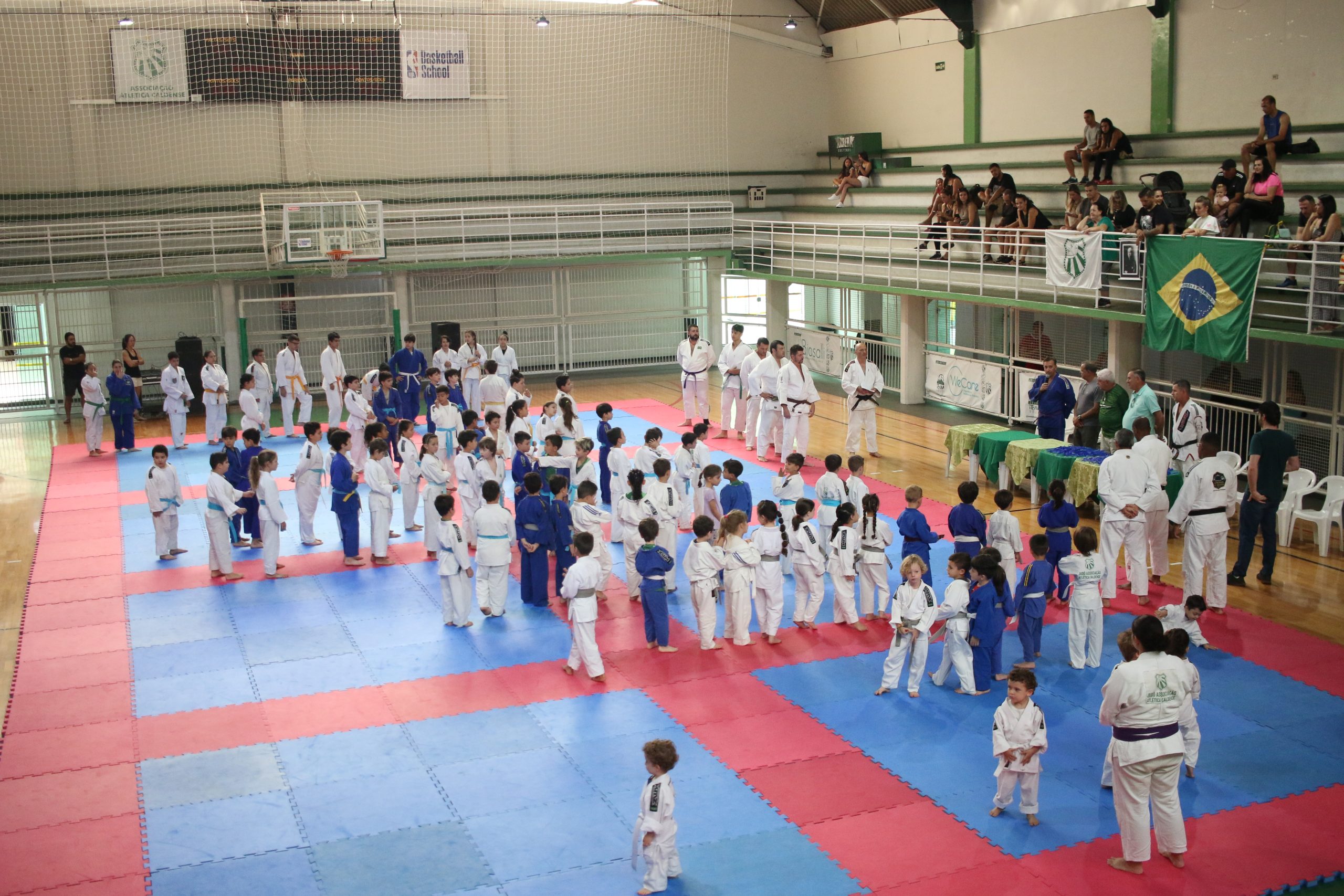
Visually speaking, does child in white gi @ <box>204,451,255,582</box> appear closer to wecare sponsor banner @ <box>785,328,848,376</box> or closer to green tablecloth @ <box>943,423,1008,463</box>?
green tablecloth @ <box>943,423,1008,463</box>

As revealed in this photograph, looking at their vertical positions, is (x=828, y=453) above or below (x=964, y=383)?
below

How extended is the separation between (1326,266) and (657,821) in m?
10.9

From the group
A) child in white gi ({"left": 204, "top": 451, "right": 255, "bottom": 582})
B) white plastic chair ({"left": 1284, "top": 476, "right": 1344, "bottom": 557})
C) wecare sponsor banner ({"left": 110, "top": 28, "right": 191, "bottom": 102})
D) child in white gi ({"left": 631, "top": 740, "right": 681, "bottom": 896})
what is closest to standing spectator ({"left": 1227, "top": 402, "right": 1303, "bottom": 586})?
white plastic chair ({"left": 1284, "top": 476, "right": 1344, "bottom": 557})

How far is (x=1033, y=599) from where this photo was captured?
33.1 ft

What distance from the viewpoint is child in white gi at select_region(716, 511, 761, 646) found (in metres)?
10.7

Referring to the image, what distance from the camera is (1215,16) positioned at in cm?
1903

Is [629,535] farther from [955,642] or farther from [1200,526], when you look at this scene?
[1200,526]

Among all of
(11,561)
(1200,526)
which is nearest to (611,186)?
(11,561)

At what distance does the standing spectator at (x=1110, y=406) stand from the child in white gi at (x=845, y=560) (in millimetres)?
5248

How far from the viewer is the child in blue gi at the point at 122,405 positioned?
18.9m

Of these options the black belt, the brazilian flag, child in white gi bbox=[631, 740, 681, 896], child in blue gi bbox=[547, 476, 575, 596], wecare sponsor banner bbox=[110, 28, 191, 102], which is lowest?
child in white gi bbox=[631, 740, 681, 896]

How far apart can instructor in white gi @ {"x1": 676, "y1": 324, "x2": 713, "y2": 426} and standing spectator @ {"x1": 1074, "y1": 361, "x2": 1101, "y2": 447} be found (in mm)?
6062

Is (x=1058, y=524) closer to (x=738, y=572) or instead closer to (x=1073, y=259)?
(x=738, y=572)

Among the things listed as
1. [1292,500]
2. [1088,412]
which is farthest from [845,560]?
[1088,412]
